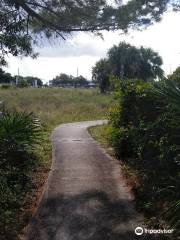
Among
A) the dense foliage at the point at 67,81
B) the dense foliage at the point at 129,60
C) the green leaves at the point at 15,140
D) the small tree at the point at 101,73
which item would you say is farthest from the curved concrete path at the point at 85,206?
the dense foliage at the point at 67,81

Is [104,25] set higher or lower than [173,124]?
higher

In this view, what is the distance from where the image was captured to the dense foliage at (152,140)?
693 cm

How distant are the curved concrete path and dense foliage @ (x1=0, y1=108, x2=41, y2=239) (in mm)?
406

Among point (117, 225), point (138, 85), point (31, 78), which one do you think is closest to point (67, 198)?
point (117, 225)

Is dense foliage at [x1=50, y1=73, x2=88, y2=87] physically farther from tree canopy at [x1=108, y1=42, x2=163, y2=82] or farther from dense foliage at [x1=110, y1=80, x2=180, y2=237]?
dense foliage at [x1=110, y1=80, x2=180, y2=237]

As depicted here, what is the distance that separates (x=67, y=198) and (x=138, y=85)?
4200 millimetres

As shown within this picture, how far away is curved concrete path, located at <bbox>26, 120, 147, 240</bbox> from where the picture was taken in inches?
289

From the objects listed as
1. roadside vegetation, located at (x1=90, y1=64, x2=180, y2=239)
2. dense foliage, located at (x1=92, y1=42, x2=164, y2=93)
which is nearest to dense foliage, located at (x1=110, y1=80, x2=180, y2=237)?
roadside vegetation, located at (x1=90, y1=64, x2=180, y2=239)

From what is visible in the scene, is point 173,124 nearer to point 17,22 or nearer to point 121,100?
point 121,100

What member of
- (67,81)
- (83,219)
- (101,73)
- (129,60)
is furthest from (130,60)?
(67,81)

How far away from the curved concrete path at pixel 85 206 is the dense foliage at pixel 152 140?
42 cm

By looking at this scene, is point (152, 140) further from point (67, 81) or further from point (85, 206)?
point (67, 81)

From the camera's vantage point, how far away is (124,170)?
1166cm

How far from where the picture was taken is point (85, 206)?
8.63 metres
